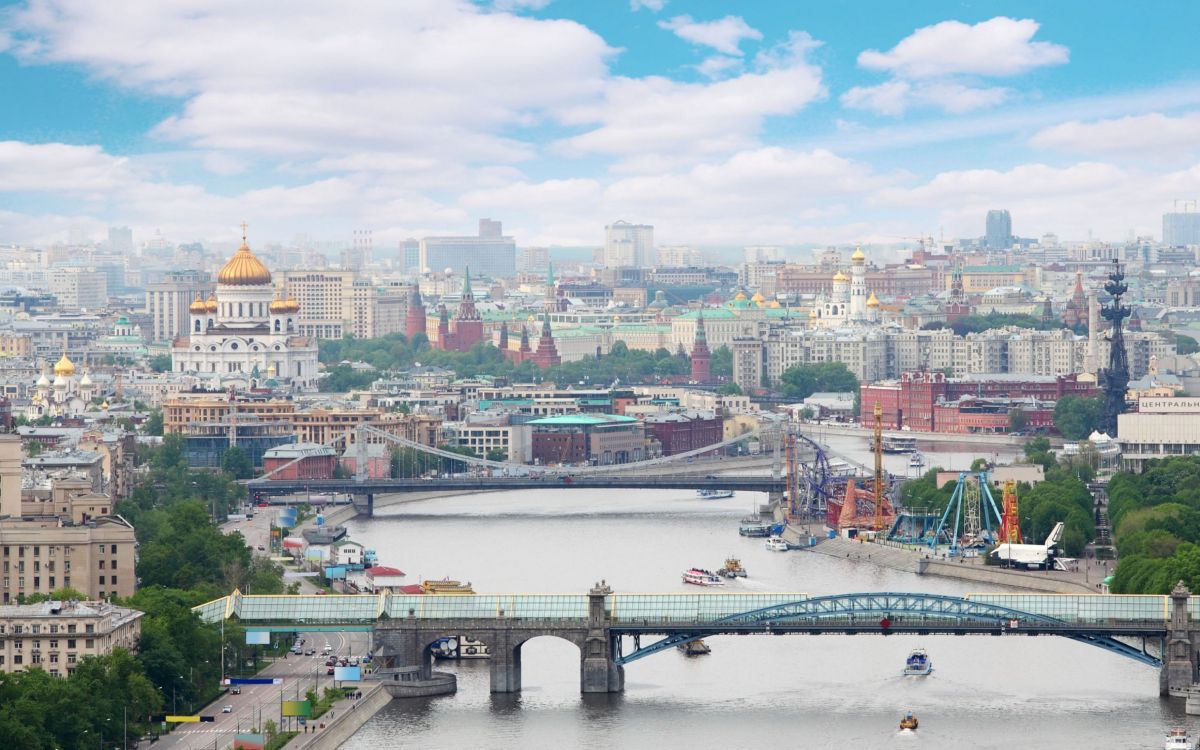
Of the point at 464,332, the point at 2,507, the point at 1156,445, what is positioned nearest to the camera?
the point at 2,507

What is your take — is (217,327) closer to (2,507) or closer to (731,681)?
(2,507)

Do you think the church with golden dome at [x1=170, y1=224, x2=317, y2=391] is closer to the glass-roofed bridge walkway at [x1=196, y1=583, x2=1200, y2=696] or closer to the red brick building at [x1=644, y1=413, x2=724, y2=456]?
the red brick building at [x1=644, y1=413, x2=724, y2=456]

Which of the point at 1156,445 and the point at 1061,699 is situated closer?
the point at 1061,699

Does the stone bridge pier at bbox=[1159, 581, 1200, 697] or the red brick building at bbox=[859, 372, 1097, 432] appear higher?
the red brick building at bbox=[859, 372, 1097, 432]

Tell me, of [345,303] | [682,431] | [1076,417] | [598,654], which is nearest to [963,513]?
[598,654]

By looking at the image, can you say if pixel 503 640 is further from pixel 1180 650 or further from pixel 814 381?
pixel 814 381

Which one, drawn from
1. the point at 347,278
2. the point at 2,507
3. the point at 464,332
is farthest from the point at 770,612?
the point at 347,278

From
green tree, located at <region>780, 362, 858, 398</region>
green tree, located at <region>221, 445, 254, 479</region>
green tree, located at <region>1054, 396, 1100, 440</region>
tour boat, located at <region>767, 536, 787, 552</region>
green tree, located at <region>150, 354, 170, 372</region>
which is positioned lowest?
tour boat, located at <region>767, 536, 787, 552</region>

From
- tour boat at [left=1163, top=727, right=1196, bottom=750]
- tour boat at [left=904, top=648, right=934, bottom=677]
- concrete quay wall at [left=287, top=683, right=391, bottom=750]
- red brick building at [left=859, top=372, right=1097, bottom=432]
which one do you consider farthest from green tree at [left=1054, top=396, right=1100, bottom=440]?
tour boat at [left=1163, top=727, right=1196, bottom=750]
